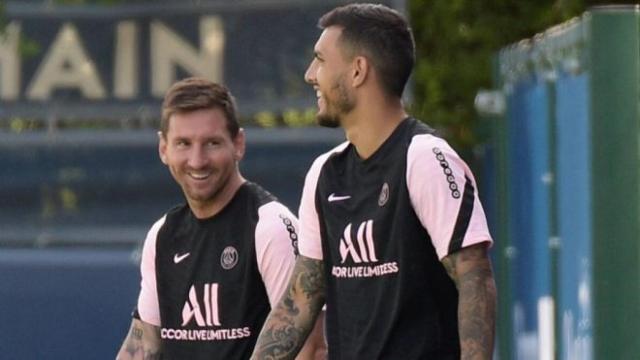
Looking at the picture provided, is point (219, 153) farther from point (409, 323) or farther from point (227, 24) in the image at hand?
point (227, 24)

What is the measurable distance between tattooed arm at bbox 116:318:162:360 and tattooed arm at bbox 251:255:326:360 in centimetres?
69

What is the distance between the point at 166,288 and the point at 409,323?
44.2 inches

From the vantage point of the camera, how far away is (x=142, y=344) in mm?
5883

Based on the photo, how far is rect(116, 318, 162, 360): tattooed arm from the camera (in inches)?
230

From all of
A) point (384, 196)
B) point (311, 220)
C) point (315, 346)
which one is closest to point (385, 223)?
point (384, 196)

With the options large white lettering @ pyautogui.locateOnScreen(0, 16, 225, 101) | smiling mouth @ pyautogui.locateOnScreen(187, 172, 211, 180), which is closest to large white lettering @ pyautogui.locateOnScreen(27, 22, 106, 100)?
large white lettering @ pyautogui.locateOnScreen(0, 16, 225, 101)

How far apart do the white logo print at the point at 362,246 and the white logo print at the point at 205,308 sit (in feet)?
2.44

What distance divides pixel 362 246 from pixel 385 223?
3.3 inches

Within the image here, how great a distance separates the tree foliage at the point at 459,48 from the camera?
1672cm

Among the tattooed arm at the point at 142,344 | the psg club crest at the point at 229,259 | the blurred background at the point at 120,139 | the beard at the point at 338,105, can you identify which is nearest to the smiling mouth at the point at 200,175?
the psg club crest at the point at 229,259

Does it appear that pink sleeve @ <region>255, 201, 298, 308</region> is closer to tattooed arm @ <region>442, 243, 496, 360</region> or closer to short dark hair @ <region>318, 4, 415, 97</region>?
short dark hair @ <region>318, 4, 415, 97</region>

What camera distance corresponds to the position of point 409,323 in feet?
15.8

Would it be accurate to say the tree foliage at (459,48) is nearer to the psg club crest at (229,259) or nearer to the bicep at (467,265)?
the psg club crest at (229,259)

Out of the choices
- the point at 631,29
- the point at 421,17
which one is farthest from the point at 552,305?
the point at 421,17
